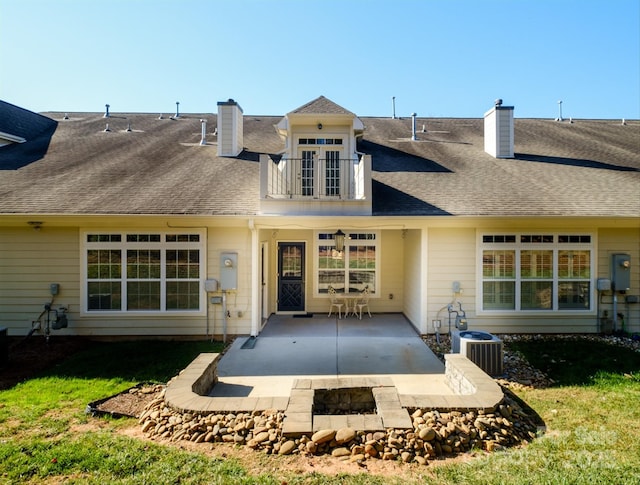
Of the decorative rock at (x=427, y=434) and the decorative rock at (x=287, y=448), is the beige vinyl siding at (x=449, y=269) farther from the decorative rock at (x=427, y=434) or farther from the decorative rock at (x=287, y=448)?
the decorative rock at (x=287, y=448)

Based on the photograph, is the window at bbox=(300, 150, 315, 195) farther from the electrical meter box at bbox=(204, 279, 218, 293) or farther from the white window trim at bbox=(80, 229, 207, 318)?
the electrical meter box at bbox=(204, 279, 218, 293)

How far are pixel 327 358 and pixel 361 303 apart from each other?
3590 millimetres

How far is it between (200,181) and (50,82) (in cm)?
546

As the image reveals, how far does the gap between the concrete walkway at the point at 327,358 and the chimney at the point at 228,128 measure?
5169mm

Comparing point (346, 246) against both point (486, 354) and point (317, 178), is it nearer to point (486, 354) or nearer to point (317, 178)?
point (317, 178)

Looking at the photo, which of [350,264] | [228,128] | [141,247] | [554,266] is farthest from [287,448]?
[228,128]

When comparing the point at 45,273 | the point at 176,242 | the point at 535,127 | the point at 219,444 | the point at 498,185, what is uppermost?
the point at 535,127

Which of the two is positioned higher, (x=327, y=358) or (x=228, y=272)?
(x=228, y=272)

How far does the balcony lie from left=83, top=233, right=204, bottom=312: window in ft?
6.68

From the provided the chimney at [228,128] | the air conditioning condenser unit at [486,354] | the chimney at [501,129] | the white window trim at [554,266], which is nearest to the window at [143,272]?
the chimney at [228,128]

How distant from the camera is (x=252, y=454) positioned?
361cm

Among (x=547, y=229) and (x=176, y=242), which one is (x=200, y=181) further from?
(x=547, y=229)

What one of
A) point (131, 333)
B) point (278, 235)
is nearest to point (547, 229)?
point (278, 235)

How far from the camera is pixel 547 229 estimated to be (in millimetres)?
8109
